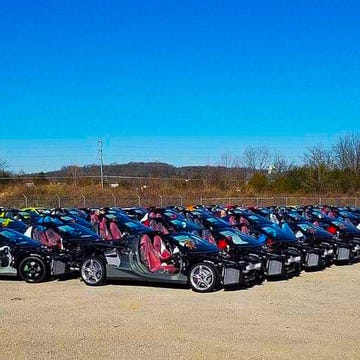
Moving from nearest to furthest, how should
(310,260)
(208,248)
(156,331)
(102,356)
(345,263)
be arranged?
1. (102,356)
2. (156,331)
3. (208,248)
4. (310,260)
5. (345,263)

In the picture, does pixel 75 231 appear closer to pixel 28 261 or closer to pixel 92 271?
pixel 28 261

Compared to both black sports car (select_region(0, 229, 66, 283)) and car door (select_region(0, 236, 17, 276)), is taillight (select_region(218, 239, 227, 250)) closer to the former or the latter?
black sports car (select_region(0, 229, 66, 283))

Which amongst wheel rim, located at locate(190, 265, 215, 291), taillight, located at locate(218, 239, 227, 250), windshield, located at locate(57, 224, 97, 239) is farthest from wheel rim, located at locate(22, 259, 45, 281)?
taillight, located at locate(218, 239, 227, 250)

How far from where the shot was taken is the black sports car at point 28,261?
1332 centimetres

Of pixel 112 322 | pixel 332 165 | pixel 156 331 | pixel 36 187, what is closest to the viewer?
pixel 156 331

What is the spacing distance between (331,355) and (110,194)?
47.4 meters

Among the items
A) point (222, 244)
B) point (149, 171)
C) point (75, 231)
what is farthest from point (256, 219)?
point (149, 171)

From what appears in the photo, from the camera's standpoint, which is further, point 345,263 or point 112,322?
point 345,263

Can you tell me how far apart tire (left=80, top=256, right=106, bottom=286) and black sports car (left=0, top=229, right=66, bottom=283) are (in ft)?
2.66

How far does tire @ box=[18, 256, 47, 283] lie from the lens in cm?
1330

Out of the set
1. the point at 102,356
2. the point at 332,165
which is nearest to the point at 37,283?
the point at 102,356

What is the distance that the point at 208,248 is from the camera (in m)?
12.5

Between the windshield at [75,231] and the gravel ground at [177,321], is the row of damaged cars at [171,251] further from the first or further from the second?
the gravel ground at [177,321]

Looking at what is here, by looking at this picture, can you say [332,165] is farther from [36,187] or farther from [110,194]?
[36,187]
